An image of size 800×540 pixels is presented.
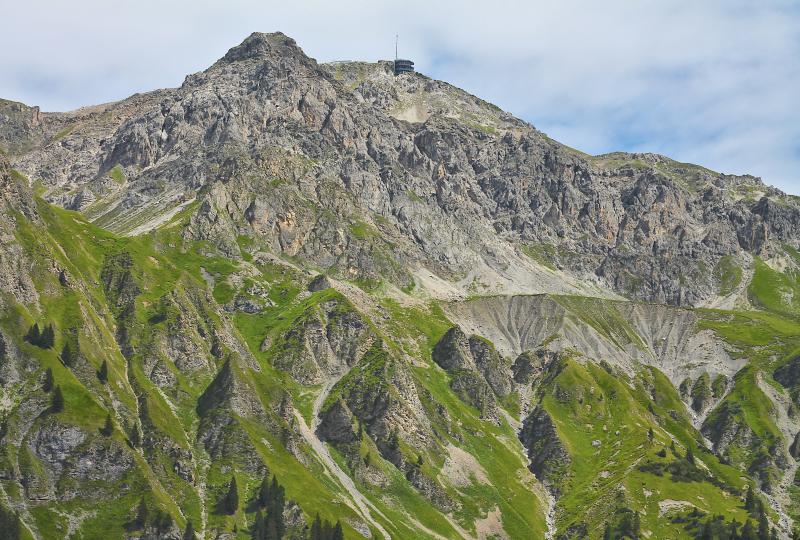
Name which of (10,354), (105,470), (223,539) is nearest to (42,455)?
(105,470)

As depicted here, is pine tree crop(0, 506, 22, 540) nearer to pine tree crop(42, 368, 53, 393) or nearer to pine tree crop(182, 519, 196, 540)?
pine tree crop(182, 519, 196, 540)

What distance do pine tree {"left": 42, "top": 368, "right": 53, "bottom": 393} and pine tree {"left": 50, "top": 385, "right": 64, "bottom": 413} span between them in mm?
1585

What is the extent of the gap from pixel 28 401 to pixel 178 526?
153 ft

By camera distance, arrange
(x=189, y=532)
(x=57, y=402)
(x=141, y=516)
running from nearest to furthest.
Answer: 1. (x=141, y=516)
2. (x=189, y=532)
3. (x=57, y=402)

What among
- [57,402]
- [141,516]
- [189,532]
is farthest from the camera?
[57,402]

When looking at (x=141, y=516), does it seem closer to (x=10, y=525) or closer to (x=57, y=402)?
(x=10, y=525)

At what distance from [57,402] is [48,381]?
22.8ft

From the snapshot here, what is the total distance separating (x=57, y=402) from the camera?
189 m

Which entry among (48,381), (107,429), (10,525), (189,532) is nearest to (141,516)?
(189,532)

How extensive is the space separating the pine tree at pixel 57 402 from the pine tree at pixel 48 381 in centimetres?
158

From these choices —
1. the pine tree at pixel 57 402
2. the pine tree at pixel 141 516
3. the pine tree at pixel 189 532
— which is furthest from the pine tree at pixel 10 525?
the pine tree at pixel 189 532

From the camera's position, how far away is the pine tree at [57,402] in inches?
7421

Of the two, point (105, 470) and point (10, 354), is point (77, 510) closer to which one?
point (105, 470)

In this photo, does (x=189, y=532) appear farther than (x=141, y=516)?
Yes
